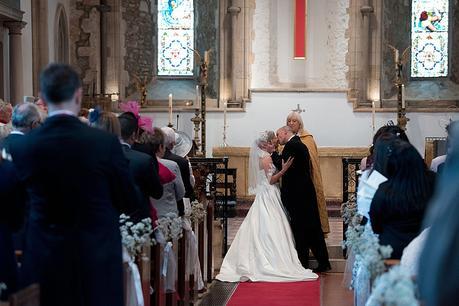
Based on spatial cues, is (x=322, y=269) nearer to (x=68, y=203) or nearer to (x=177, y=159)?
(x=177, y=159)

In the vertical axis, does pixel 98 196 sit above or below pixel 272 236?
above

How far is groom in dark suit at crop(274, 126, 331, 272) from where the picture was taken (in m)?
9.27

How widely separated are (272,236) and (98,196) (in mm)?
5725

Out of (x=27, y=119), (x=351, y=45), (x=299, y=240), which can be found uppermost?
(x=351, y=45)

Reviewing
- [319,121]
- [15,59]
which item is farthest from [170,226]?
[319,121]

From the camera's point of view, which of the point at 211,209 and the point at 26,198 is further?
the point at 211,209

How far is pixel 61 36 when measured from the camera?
15.3 metres

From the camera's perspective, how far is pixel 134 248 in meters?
4.96

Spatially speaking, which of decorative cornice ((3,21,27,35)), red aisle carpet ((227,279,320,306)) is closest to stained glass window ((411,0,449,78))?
decorative cornice ((3,21,27,35))

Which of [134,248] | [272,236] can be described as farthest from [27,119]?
[272,236]

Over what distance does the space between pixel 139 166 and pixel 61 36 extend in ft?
34.6

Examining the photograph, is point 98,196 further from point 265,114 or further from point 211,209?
point 265,114

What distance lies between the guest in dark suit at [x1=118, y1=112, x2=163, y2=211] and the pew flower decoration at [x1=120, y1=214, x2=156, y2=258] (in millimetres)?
211

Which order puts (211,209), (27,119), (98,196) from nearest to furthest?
(98,196)
(27,119)
(211,209)
